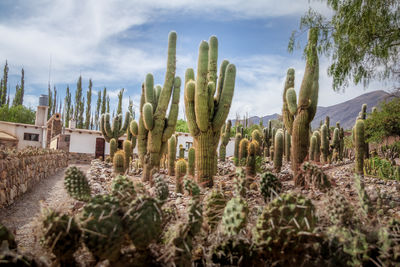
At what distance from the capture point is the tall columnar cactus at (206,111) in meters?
7.14

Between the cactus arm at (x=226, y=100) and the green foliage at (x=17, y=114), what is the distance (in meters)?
40.0

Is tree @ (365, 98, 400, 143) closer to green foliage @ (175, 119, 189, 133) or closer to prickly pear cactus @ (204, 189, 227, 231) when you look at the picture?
prickly pear cactus @ (204, 189, 227, 231)

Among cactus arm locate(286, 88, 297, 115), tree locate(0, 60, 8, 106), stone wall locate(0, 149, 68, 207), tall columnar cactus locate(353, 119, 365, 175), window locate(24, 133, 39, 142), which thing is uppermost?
tree locate(0, 60, 8, 106)

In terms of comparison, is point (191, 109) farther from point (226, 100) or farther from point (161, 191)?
point (161, 191)

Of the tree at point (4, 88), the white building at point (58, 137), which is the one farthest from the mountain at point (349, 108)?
the white building at point (58, 137)

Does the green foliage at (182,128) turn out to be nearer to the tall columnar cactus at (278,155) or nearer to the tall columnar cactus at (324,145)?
the tall columnar cactus at (324,145)

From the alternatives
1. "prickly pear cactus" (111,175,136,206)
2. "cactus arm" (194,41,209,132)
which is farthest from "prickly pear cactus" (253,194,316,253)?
"cactus arm" (194,41,209,132)

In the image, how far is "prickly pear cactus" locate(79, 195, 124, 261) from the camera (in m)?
1.49

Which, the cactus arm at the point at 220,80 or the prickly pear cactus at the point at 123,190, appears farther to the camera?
the cactus arm at the point at 220,80

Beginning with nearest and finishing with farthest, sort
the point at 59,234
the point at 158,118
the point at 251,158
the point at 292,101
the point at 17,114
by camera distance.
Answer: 1. the point at 59,234
2. the point at 251,158
3. the point at 292,101
4. the point at 158,118
5. the point at 17,114

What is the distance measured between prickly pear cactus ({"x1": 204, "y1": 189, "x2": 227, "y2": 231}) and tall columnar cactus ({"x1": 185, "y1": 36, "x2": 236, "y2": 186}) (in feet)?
15.4

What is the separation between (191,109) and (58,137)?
20.9m

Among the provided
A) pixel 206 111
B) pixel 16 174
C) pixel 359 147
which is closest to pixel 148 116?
pixel 206 111

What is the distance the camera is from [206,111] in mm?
7145
